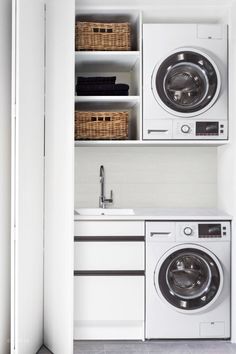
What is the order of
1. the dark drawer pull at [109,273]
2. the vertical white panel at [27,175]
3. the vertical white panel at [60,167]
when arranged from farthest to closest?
the dark drawer pull at [109,273]
the vertical white panel at [60,167]
the vertical white panel at [27,175]

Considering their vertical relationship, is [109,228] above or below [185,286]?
above

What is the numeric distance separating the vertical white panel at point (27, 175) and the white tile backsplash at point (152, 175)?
0.81m

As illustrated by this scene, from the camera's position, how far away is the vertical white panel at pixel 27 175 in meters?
2.49

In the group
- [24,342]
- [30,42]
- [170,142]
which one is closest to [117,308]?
[24,342]

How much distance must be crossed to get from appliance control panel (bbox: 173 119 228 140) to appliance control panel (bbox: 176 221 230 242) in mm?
656

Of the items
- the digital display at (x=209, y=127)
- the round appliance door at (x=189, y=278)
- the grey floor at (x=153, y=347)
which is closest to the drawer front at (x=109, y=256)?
the round appliance door at (x=189, y=278)

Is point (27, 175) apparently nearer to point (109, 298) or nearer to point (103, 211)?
point (103, 211)

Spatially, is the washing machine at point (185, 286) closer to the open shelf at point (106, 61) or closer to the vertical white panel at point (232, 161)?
the vertical white panel at point (232, 161)

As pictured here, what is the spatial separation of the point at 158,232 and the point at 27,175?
1.07 m

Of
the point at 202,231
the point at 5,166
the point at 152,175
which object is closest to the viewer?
the point at 5,166

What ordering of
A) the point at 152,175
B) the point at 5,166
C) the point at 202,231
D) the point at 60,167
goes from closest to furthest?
the point at 5,166
the point at 60,167
the point at 202,231
the point at 152,175

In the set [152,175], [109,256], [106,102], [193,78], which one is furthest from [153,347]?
[193,78]

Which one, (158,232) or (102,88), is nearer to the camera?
(158,232)

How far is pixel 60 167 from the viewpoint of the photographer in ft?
9.64
